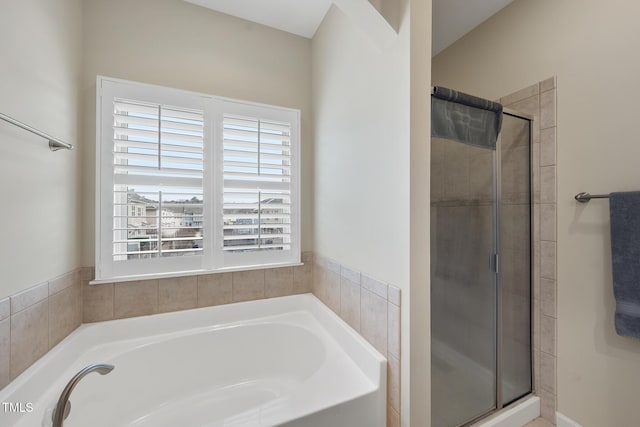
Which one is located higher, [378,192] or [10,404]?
[378,192]

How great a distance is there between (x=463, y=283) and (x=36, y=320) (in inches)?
88.0

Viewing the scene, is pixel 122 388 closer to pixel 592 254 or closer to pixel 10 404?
pixel 10 404

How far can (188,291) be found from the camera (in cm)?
175

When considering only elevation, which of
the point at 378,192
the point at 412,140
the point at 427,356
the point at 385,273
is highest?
the point at 412,140

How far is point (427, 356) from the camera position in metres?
1.13

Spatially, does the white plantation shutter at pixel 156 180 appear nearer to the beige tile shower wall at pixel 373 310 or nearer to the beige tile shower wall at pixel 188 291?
the beige tile shower wall at pixel 188 291

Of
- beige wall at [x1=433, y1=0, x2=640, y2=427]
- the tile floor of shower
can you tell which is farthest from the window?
beige wall at [x1=433, y1=0, x2=640, y2=427]

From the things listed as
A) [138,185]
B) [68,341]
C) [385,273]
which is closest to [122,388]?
[68,341]

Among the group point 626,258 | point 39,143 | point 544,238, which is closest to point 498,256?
point 544,238

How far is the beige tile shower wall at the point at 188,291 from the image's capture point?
1.57m

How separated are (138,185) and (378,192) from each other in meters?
1.49

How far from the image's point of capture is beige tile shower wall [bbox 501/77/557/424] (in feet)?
5.17

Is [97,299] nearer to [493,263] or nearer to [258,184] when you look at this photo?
[258,184]

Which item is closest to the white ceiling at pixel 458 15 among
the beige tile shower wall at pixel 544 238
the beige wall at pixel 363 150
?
the beige tile shower wall at pixel 544 238
